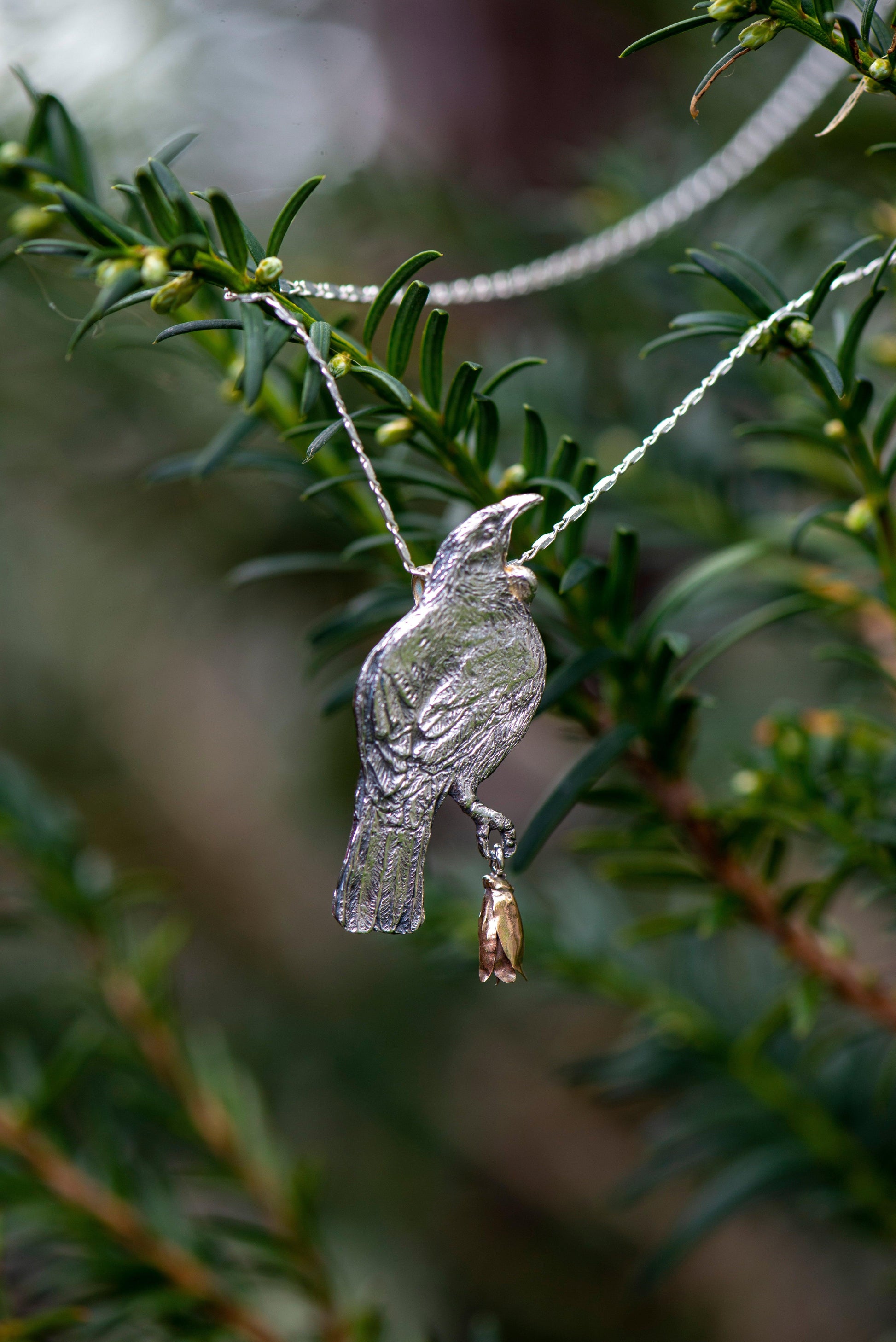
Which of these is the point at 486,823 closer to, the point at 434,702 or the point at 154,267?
the point at 434,702

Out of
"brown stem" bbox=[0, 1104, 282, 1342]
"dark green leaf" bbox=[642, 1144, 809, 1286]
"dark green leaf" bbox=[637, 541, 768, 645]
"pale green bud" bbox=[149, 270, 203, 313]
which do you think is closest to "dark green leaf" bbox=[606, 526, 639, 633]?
"dark green leaf" bbox=[637, 541, 768, 645]

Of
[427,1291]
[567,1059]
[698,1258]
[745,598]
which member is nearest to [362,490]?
[745,598]

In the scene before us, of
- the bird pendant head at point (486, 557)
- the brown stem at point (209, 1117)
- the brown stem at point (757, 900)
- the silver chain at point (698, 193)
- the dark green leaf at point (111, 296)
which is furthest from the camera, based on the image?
the silver chain at point (698, 193)

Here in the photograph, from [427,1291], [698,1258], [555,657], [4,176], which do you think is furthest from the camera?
[698,1258]

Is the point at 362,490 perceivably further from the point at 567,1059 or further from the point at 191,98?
the point at 567,1059

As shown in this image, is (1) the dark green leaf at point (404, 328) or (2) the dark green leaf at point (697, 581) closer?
(1) the dark green leaf at point (404, 328)

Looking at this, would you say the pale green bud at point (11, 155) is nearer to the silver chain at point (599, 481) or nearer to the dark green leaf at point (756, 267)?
the silver chain at point (599, 481)

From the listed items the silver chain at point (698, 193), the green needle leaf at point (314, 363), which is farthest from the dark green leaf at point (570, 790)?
the silver chain at point (698, 193)
